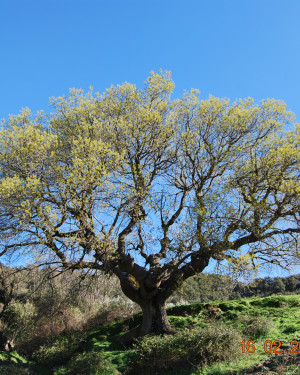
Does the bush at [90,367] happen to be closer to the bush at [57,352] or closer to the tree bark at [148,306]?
the bush at [57,352]

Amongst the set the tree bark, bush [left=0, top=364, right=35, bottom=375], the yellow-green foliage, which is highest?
the yellow-green foliage

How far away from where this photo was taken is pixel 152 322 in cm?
1336

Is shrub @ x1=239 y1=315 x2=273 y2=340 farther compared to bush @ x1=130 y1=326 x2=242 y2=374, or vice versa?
shrub @ x1=239 y1=315 x2=273 y2=340

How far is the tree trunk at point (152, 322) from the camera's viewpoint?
516 inches

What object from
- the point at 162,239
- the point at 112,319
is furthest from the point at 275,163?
the point at 112,319

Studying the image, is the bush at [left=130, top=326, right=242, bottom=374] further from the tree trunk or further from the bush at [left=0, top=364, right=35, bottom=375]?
the bush at [left=0, top=364, right=35, bottom=375]

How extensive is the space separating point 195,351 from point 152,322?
14.5ft

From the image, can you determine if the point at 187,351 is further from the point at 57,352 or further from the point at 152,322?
the point at 57,352

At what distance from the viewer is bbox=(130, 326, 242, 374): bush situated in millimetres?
9133
